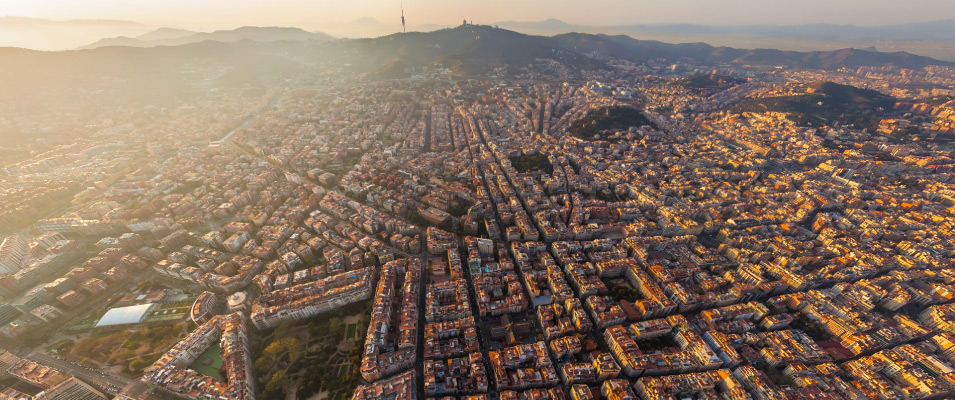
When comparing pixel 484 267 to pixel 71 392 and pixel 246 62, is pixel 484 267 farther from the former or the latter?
pixel 246 62

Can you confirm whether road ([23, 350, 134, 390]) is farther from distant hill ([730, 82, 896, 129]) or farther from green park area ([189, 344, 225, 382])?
distant hill ([730, 82, 896, 129])

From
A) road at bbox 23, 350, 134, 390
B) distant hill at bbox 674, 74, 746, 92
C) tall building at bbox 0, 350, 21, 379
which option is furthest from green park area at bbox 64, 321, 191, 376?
distant hill at bbox 674, 74, 746, 92

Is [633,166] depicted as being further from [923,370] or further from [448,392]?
[448,392]

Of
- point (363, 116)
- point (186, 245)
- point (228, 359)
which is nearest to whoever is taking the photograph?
point (228, 359)

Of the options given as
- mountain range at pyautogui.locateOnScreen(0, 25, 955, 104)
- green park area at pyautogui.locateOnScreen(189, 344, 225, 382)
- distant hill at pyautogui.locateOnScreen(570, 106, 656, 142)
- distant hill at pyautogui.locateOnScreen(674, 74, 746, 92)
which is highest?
mountain range at pyautogui.locateOnScreen(0, 25, 955, 104)

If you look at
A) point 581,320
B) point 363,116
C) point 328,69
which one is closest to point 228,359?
point 581,320

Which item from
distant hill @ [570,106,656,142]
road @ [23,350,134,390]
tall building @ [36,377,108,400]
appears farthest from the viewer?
distant hill @ [570,106,656,142]
